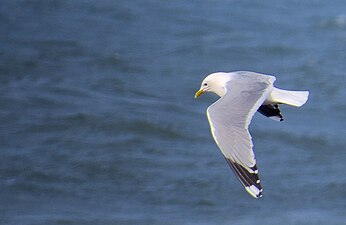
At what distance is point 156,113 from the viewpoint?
13.3m

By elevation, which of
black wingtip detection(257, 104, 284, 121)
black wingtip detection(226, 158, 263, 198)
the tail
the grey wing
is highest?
black wingtip detection(257, 104, 284, 121)

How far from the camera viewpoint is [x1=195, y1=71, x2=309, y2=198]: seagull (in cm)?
648

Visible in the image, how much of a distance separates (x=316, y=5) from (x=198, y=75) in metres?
2.52

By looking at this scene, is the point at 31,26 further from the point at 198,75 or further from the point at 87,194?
the point at 87,194

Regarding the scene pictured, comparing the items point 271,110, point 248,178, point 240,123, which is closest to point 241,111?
point 240,123

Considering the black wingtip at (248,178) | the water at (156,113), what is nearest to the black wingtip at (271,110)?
the black wingtip at (248,178)

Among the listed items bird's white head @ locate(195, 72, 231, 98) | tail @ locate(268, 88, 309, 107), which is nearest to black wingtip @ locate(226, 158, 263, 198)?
tail @ locate(268, 88, 309, 107)

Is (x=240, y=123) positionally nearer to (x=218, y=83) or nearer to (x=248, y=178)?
(x=248, y=178)

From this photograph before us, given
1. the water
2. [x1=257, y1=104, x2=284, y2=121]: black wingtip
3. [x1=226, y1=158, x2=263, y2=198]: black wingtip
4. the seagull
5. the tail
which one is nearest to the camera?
[x1=226, y1=158, x2=263, y2=198]: black wingtip

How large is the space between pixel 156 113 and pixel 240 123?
6537 mm

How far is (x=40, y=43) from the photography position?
14.1 meters

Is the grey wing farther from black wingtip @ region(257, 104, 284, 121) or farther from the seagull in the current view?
black wingtip @ region(257, 104, 284, 121)

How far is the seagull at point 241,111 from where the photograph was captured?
648cm

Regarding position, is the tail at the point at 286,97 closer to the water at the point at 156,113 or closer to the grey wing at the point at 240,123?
the grey wing at the point at 240,123
